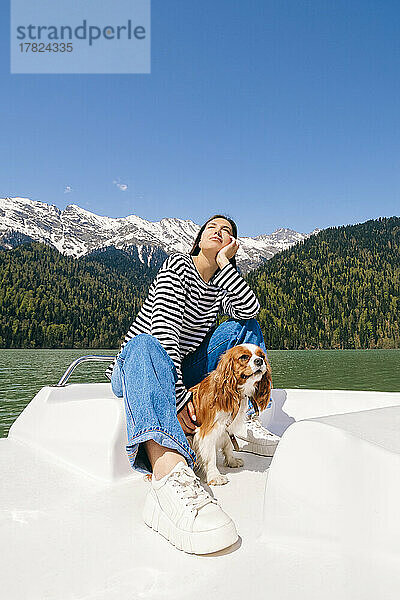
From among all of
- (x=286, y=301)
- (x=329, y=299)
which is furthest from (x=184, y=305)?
(x=329, y=299)

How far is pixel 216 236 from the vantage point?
8.16 ft

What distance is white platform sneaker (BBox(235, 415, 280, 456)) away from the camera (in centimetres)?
255

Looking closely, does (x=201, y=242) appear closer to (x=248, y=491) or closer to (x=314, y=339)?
(x=248, y=491)

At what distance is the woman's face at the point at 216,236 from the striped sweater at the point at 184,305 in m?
0.11

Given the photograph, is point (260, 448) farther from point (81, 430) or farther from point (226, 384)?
point (81, 430)

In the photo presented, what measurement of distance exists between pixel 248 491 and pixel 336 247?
121 m

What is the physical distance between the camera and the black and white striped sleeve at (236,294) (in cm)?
246

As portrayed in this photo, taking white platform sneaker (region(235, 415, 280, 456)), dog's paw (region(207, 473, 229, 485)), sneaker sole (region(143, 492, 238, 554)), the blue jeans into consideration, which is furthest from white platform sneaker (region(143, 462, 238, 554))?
white platform sneaker (region(235, 415, 280, 456))

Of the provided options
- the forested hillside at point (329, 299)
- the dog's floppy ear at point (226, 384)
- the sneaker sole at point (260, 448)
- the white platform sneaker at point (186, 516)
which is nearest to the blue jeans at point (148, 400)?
the white platform sneaker at point (186, 516)

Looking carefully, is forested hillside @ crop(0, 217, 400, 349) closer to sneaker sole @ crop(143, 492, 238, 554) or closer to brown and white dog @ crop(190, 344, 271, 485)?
brown and white dog @ crop(190, 344, 271, 485)

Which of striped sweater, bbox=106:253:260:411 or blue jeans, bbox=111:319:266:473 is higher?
striped sweater, bbox=106:253:260:411

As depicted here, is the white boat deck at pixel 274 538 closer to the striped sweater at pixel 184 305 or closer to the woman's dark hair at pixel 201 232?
the striped sweater at pixel 184 305

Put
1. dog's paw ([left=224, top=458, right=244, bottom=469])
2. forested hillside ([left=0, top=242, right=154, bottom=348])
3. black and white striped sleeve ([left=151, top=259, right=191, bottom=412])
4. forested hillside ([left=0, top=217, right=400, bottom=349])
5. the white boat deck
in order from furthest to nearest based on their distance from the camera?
forested hillside ([left=0, top=242, right=154, bottom=348]), forested hillside ([left=0, top=217, right=400, bottom=349]), dog's paw ([left=224, top=458, right=244, bottom=469]), black and white striped sleeve ([left=151, top=259, right=191, bottom=412]), the white boat deck

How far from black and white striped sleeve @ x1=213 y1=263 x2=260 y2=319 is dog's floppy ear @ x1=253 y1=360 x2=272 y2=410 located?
1.18 ft
